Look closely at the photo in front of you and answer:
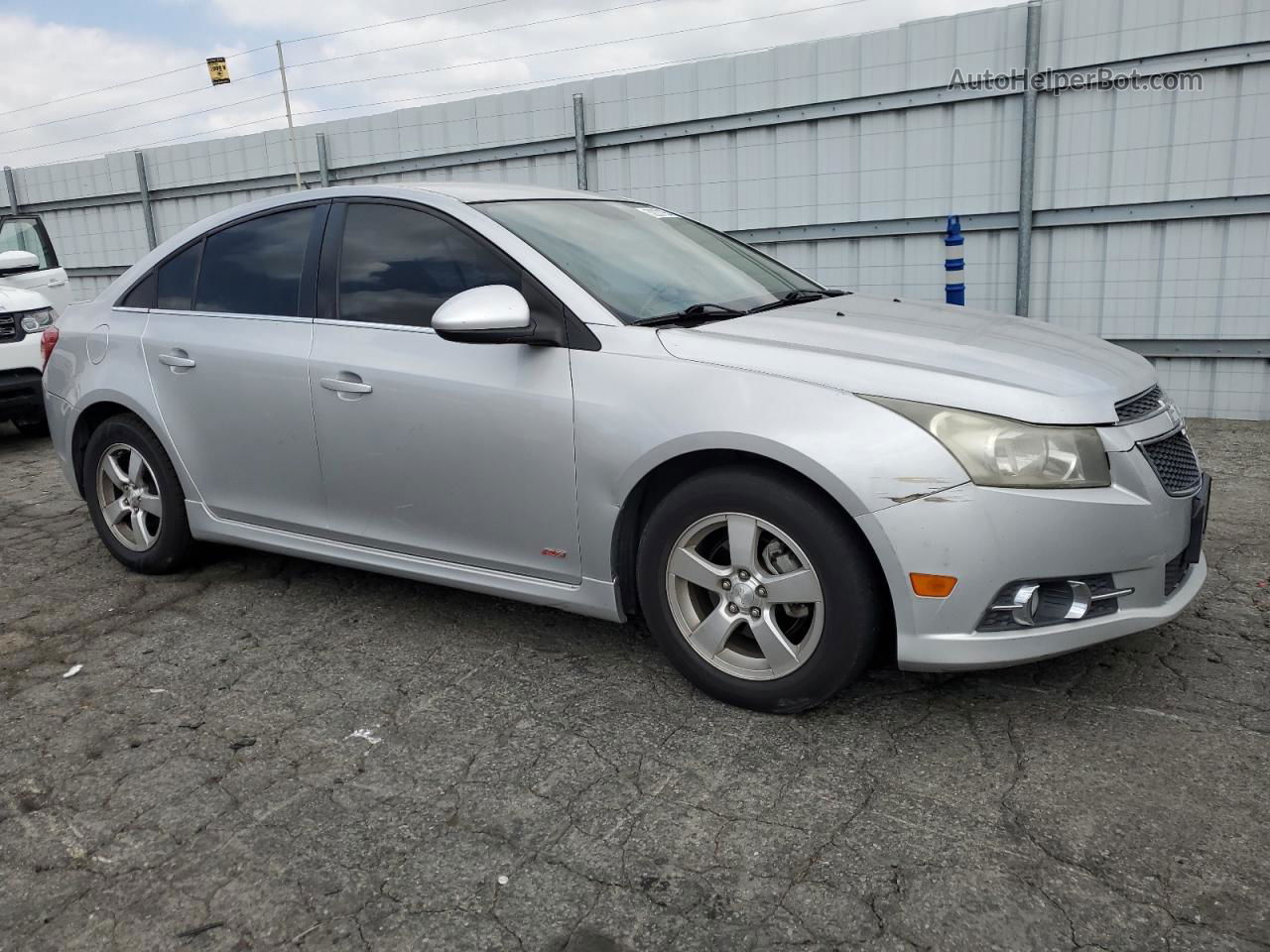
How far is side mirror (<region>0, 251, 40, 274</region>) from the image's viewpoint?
7359 mm

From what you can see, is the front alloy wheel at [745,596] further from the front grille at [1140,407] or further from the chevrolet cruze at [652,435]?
the front grille at [1140,407]

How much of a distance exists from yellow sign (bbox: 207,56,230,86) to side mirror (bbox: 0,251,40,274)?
22.7 ft

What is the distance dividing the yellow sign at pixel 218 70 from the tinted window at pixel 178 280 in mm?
10871

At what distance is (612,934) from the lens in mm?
2066

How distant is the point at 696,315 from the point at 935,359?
743 millimetres

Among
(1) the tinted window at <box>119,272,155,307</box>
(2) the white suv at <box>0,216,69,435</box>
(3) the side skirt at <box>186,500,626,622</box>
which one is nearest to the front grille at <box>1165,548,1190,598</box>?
(3) the side skirt at <box>186,500,626,622</box>

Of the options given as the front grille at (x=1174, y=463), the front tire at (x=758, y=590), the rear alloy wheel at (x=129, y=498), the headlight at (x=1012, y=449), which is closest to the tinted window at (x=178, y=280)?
the rear alloy wheel at (x=129, y=498)

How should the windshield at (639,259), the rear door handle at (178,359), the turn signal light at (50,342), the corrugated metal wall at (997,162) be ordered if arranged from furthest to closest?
the corrugated metal wall at (997,162) → the turn signal light at (50,342) → the rear door handle at (178,359) → the windshield at (639,259)

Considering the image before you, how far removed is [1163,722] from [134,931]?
2591 mm

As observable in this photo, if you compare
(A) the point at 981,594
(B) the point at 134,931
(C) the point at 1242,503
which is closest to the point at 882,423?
(A) the point at 981,594

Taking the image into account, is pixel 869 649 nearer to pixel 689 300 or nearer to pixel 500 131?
pixel 689 300

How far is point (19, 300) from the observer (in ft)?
24.0

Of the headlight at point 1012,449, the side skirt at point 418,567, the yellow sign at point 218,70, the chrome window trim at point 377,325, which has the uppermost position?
the yellow sign at point 218,70

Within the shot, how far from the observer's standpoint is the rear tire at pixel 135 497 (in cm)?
412
